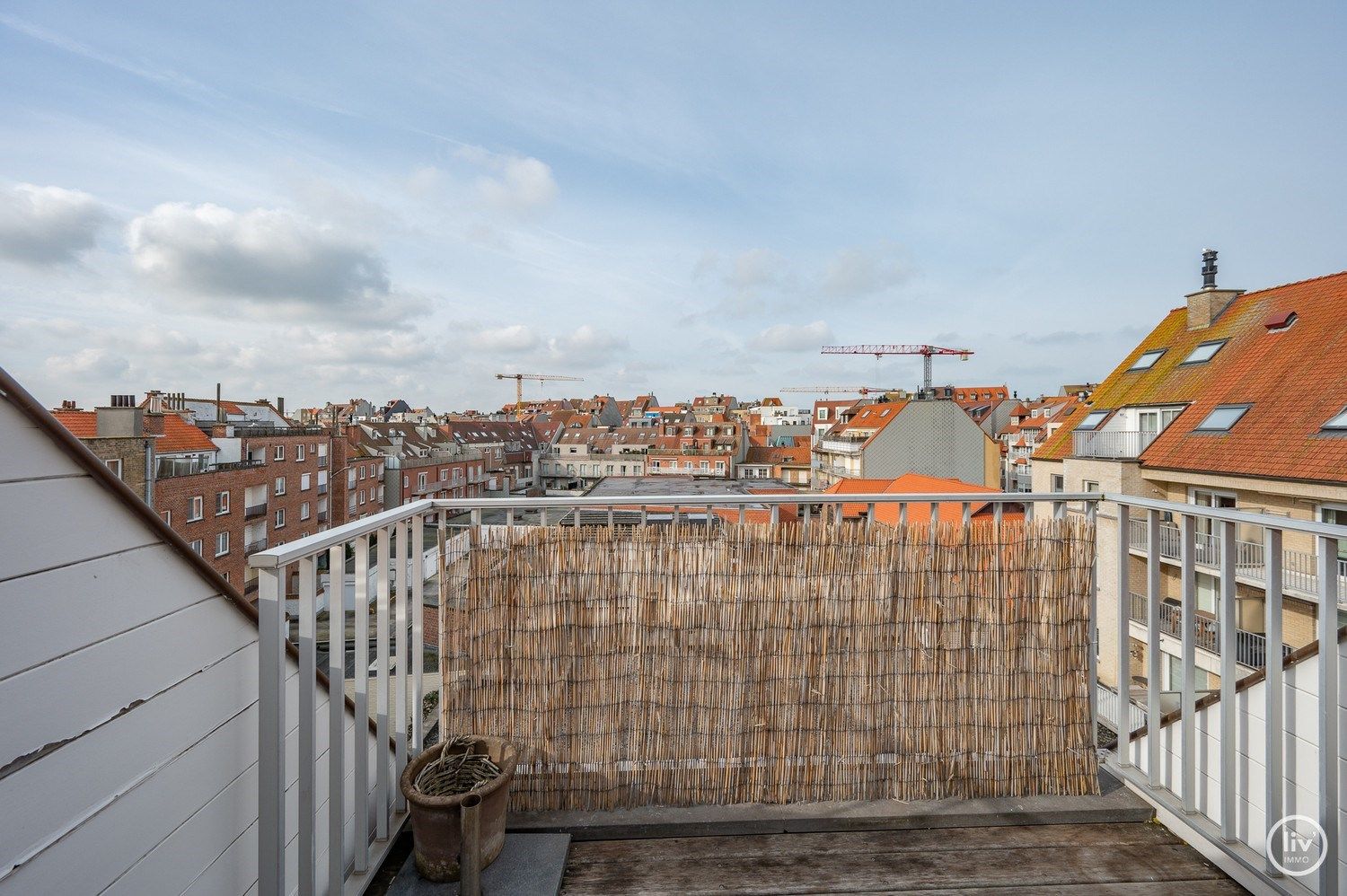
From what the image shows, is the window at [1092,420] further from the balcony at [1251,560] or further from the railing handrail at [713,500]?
the railing handrail at [713,500]

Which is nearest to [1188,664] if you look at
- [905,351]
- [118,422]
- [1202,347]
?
[1202,347]

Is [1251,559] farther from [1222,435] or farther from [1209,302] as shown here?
[1209,302]

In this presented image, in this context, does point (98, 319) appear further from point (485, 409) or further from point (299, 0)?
point (485, 409)

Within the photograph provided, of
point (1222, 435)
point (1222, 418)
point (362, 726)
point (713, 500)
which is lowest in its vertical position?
point (362, 726)

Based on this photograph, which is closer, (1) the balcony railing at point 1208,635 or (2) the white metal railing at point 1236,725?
(2) the white metal railing at point 1236,725

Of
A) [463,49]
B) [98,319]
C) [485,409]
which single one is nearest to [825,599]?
[98,319]

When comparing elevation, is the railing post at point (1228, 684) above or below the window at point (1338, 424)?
below

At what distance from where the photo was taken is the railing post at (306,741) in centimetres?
144

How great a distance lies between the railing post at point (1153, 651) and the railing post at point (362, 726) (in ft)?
8.38

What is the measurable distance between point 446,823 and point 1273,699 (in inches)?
93.6

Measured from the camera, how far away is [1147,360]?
51.8 feet

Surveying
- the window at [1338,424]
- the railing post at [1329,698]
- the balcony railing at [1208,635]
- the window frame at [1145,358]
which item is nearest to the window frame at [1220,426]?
the window at [1338,424]

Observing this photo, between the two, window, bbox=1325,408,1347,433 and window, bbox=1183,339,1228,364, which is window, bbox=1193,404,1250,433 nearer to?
window, bbox=1325,408,1347,433

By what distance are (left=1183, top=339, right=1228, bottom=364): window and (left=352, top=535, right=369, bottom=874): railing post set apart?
1765cm
